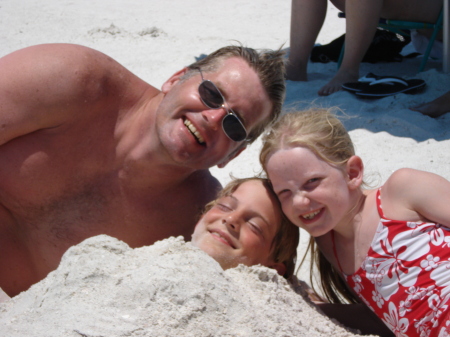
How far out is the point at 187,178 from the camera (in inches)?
107

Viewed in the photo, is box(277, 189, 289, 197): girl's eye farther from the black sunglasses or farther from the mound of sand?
the mound of sand

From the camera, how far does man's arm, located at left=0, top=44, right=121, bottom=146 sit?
225 cm

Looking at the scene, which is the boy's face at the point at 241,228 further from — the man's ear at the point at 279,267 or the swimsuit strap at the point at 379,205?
the swimsuit strap at the point at 379,205

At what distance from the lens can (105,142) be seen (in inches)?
98.5

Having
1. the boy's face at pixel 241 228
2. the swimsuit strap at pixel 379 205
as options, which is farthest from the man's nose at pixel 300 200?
the swimsuit strap at pixel 379 205

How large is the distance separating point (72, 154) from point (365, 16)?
3156mm

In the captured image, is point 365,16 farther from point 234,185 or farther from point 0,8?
point 0,8

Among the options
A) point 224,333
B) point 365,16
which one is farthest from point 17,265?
point 365,16

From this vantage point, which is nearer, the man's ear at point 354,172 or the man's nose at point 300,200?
the man's nose at point 300,200

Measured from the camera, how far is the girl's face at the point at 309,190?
2.21 meters

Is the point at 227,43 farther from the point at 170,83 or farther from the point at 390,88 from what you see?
the point at 170,83

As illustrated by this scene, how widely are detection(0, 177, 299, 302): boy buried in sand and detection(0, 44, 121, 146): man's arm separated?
0.75 meters

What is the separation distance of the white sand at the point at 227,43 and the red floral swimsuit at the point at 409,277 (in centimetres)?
81

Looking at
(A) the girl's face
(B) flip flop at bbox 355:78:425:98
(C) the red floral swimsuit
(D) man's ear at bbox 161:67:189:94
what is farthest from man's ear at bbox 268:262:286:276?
(B) flip flop at bbox 355:78:425:98
